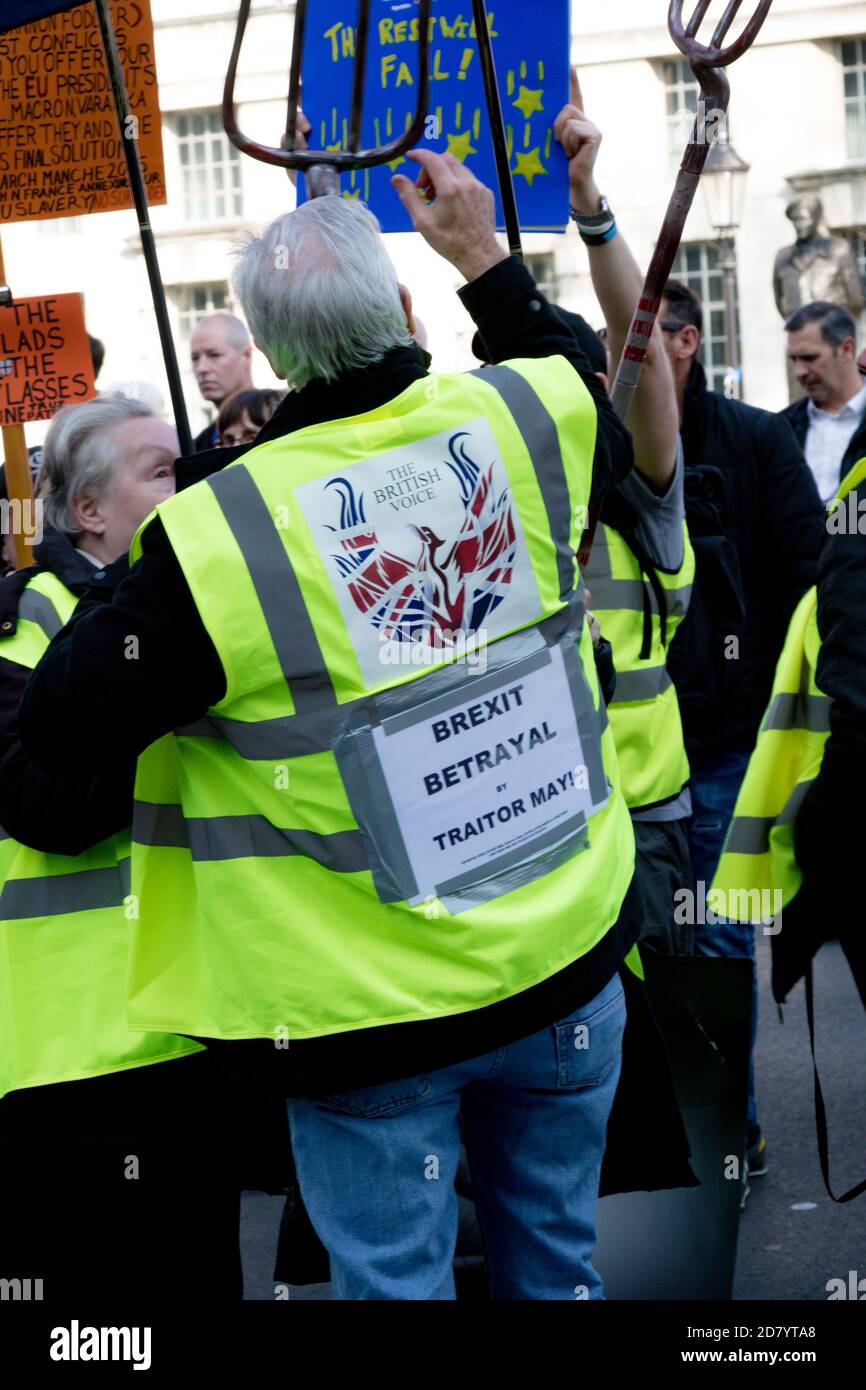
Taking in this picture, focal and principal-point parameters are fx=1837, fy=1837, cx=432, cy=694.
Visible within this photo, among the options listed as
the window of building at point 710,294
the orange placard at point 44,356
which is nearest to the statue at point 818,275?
the window of building at point 710,294

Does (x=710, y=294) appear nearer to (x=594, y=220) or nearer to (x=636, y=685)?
(x=636, y=685)

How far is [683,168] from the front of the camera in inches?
102

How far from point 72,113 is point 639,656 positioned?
1597mm

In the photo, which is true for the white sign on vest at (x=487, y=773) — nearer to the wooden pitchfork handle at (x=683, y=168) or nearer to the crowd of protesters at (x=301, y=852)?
the crowd of protesters at (x=301, y=852)

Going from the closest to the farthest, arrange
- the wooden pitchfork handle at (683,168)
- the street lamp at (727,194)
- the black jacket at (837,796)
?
the wooden pitchfork handle at (683,168) < the black jacket at (837,796) < the street lamp at (727,194)

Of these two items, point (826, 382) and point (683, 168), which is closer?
point (683, 168)

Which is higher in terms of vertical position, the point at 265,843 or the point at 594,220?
the point at 594,220

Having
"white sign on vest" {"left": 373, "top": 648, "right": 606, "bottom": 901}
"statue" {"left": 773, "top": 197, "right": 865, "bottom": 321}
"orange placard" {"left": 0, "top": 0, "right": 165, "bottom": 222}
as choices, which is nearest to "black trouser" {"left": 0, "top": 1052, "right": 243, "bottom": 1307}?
"white sign on vest" {"left": 373, "top": 648, "right": 606, "bottom": 901}

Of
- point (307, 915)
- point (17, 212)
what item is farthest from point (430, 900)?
point (17, 212)

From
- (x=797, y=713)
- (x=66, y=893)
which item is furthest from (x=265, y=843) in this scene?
(x=797, y=713)

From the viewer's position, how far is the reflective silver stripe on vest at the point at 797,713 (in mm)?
3113

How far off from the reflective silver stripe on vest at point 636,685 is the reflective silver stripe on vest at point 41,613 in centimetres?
113

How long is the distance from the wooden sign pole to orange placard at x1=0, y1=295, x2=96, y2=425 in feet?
0.26
